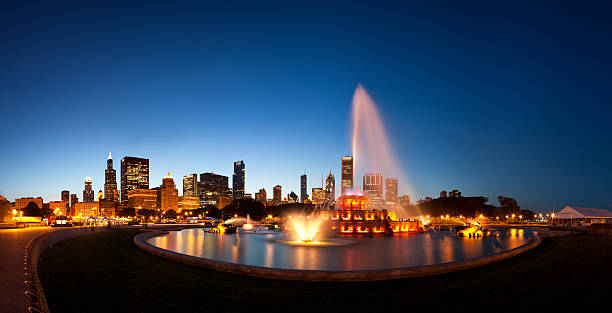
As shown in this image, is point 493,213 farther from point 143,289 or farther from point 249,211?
point 143,289

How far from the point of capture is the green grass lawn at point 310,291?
38.9 ft

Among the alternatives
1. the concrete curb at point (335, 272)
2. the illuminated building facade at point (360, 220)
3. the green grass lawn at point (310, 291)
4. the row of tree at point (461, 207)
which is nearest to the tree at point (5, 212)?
the illuminated building facade at point (360, 220)

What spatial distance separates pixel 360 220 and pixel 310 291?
3794 centimetres

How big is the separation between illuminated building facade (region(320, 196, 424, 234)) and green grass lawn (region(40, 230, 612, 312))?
98.4 feet

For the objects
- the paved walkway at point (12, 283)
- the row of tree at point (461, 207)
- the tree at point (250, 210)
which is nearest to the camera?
the paved walkway at point (12, 283)

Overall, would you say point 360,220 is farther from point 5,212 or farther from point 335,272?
point 5,212

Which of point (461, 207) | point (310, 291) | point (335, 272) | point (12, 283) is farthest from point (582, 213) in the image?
point (12, 283)

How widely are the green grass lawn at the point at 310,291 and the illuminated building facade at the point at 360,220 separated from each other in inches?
1180

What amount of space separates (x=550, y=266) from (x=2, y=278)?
79.3 feet

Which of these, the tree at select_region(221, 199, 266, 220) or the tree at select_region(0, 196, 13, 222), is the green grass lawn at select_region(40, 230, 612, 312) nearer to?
the tree at select_region(0, 196, 13, 222)

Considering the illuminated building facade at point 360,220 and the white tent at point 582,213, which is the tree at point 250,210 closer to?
the illuminated building facade at point 360,220

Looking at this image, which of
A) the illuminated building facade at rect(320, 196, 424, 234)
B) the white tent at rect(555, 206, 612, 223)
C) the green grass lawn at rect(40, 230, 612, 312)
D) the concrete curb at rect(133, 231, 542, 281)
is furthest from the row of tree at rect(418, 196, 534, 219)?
the concrete curb at rect(133, 231, 542, 281)

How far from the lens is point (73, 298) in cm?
1248

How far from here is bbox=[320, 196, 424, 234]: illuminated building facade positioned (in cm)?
4900
